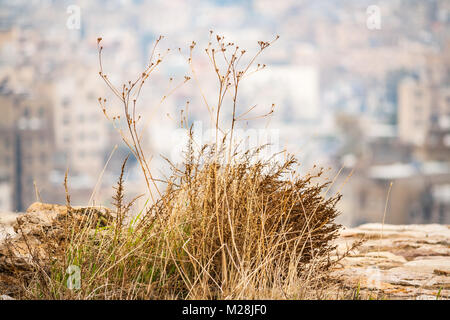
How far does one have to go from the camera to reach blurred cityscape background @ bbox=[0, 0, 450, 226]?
39438 millimetres

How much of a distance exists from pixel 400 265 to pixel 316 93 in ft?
127

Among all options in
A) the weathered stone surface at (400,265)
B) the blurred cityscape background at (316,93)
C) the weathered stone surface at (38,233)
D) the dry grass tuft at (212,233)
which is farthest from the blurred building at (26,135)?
the dry grass tuft at (212,233)

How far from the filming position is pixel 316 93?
40844mm

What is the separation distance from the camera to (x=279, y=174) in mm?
2320

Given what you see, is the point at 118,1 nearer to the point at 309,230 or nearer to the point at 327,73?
the point at 327,73

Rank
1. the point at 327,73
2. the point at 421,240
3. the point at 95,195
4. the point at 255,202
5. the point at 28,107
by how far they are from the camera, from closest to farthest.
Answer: the point at 255,202 → the point at 95,195 → the point at 421,240 → the point at 327,73 → the point at 28,107

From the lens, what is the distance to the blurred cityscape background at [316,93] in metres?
39.4

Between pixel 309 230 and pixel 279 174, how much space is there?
30 centimetres

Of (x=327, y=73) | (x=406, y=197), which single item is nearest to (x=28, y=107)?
(x=327, y=73)

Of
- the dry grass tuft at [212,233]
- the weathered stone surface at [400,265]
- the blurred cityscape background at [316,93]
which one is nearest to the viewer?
the dry grass tuft at [212,233]

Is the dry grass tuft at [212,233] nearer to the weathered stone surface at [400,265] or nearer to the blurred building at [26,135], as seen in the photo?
the weathered stone surface at [400,265]

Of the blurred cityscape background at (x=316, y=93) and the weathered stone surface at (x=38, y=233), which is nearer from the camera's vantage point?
the weathered stone surface at (x=38, y=233)

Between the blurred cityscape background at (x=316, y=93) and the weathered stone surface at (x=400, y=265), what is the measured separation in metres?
32.7

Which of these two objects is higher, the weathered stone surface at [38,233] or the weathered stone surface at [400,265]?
the weathered stone surface at [38,233]
